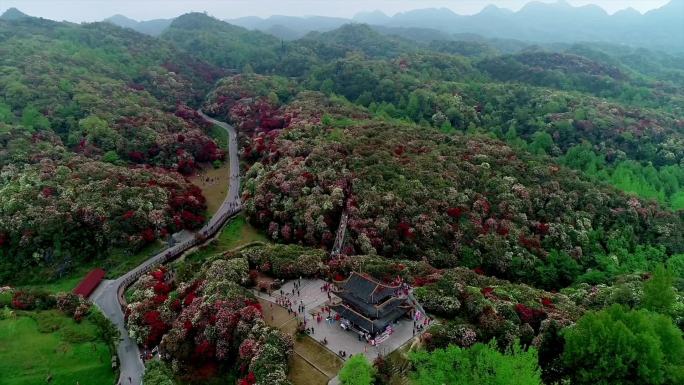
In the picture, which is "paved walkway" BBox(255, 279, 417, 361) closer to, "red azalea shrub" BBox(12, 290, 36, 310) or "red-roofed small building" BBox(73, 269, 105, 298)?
"red-roofed small building" BBox(73, 269, 105, 298)

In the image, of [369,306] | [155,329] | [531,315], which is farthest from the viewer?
[155,329]

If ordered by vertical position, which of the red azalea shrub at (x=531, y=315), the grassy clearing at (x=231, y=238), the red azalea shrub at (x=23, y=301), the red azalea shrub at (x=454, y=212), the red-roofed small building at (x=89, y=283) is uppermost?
the red azalea shrub at (x=531, y=315)

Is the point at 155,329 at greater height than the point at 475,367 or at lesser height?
lesser

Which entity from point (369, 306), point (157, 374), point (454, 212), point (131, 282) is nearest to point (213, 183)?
point (131, 282)

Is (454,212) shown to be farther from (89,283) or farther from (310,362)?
(89,283)

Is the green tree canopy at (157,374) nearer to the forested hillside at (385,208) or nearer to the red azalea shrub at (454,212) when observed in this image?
the forested hillside at (385,208)

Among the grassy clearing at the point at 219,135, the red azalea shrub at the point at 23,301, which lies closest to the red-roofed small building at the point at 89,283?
the red azalea shrub at the point at 23,301
